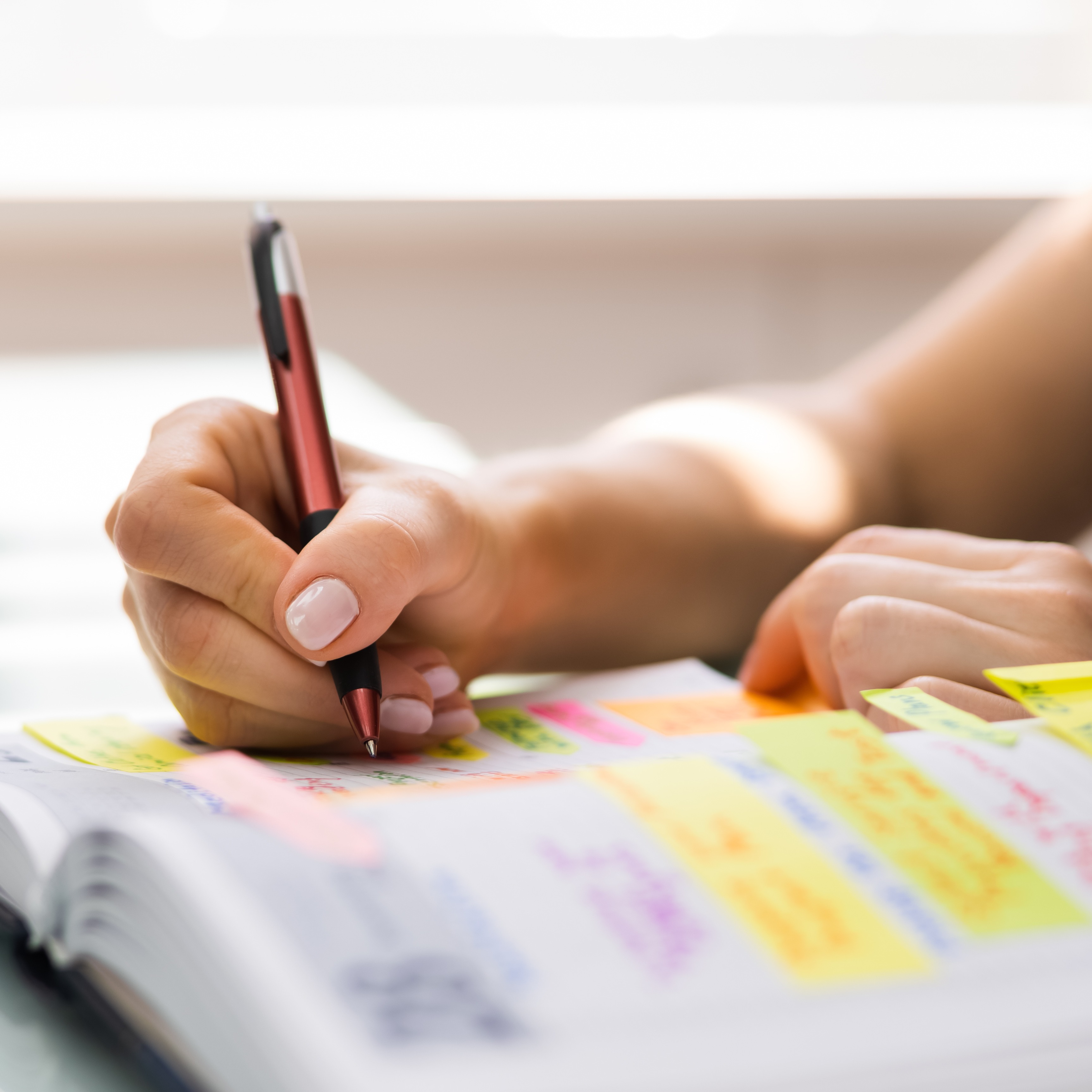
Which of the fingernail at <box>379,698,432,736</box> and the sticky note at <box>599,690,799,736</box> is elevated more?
the fingernail at <box>379,698,432,736</box>

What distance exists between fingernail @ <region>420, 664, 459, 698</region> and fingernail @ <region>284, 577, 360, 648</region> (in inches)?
2.5

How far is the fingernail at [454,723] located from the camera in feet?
1.33

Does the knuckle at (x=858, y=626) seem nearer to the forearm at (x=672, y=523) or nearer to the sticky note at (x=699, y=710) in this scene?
the sticky note at (x=699, y=710)

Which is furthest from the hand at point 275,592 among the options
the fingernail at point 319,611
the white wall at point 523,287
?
the white wall at point 523,287

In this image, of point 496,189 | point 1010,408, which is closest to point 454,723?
point 1010,408

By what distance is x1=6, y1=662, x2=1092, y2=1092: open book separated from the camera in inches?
6.8

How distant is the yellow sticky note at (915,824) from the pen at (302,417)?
0.46 feet

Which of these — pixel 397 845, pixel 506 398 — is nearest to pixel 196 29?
pixel 506 398

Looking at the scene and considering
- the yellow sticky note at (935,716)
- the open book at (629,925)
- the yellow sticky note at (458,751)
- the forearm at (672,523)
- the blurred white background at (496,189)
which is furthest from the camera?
the blurred white background at (496,189)

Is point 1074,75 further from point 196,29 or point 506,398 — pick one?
point 196,29

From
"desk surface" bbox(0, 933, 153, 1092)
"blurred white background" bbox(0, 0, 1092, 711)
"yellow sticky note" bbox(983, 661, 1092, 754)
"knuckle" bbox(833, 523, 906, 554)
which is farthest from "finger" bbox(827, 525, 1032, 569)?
"blurred white background" bbox(0, 0, 1092, 711)

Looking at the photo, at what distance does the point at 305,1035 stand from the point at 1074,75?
1189 mm

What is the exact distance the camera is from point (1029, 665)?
14.2 inches

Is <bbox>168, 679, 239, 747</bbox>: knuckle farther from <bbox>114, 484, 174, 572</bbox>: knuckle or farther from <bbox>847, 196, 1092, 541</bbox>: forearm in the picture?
<bbox>847, 196, 1092, 541</bbox>: forearm
